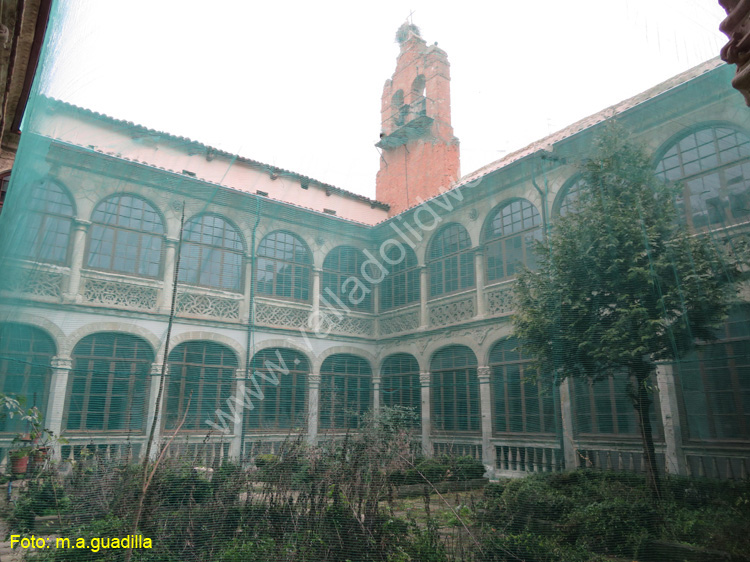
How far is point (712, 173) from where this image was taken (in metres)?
7.11

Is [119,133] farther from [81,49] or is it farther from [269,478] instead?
[269,478]

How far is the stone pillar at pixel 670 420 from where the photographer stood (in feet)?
23.6

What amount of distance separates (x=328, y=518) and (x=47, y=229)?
476 cm

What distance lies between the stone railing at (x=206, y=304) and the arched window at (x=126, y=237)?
673 millimetres

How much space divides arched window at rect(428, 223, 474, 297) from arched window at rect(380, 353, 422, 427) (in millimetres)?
1734

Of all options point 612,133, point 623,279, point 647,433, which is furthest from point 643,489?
point 612,133

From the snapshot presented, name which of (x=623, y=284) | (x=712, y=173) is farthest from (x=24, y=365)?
(x=712, y=173)

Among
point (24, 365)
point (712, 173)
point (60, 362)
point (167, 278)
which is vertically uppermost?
point (712, 173)

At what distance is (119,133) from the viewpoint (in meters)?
7.55

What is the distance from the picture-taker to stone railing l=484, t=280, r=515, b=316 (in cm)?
1042

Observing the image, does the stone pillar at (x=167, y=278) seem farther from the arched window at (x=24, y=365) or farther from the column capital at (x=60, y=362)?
the arched window at (x=24, y=365)

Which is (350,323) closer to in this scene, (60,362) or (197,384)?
(197,384)

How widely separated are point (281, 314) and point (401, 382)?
3174mm

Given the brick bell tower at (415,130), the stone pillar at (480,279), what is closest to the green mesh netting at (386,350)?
the stone pillar at (480,279)
